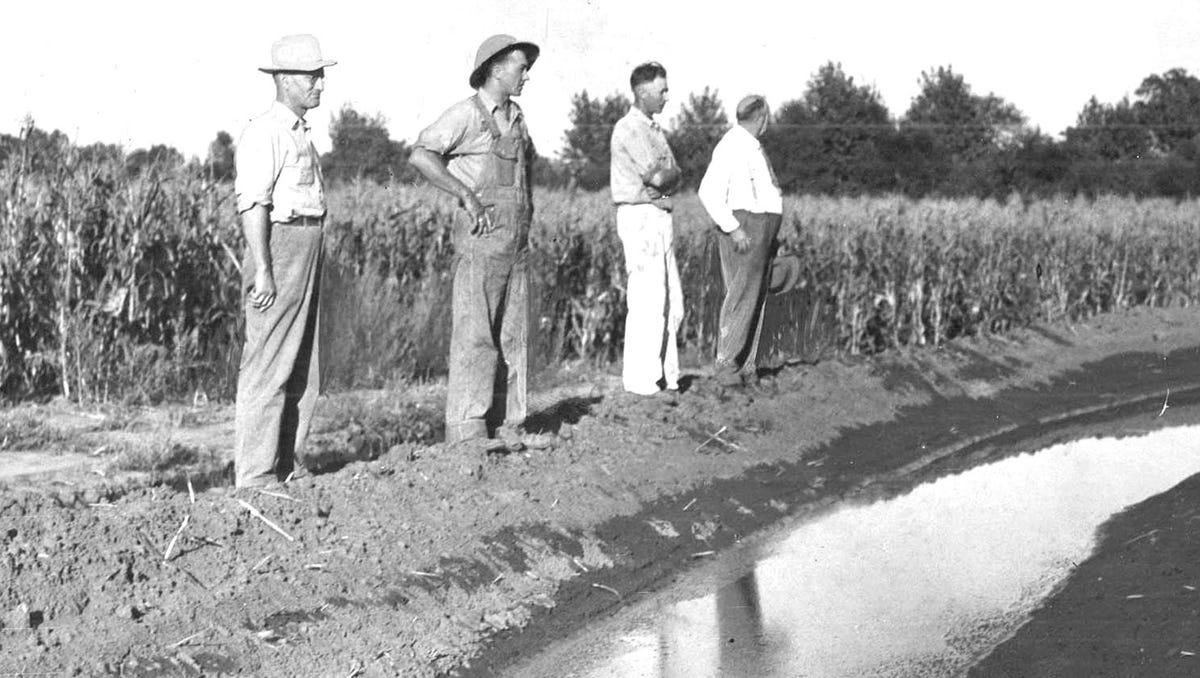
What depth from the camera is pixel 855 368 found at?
46.0 feet

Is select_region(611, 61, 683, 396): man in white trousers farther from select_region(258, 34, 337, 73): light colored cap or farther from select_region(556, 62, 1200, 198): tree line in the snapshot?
select_region(556, 62, 1200, 198): tree line

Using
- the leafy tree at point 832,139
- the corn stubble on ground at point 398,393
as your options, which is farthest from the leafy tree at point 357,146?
the leafy tree at point 832,139

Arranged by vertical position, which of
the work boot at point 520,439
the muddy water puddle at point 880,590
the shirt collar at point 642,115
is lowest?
the muddy water puddle at point 880,590

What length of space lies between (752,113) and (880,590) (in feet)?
17.9

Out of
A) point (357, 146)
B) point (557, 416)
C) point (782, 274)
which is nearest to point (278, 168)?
point (557, 416)

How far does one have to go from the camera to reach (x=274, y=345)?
7734 millimetres

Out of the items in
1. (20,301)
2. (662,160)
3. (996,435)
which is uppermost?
(662,160)

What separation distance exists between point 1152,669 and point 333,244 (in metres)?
10.0

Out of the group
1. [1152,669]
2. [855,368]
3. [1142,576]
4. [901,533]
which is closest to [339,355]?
[855,368]

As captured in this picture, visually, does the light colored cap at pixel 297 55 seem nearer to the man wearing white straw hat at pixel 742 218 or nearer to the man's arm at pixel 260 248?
the man's arm at pixel 260 248

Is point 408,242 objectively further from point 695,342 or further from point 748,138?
point 748,138

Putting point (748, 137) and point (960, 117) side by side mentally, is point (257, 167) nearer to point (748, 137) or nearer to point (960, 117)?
point (748, 137)

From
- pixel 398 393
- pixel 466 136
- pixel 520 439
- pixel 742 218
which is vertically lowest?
pixel 398 393

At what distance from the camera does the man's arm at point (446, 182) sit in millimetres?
8656
